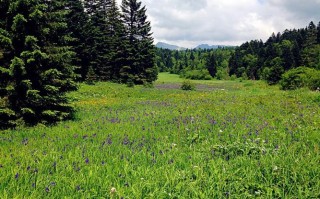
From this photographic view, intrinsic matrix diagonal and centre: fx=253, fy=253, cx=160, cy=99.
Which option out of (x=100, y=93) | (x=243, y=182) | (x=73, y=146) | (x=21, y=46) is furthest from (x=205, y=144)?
(x=100, y=93)

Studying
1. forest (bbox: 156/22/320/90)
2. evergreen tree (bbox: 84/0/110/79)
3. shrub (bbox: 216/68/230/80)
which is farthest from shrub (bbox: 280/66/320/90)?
shrub (bbox: 216/68/230/80)

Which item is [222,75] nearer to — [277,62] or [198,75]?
[198,75]

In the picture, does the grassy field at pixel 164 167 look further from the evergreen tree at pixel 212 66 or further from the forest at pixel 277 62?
the evergreen tree at pixel 212 66

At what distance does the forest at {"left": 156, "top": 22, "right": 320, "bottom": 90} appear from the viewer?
3530cm

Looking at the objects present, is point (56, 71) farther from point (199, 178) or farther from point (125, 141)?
point (199, 178)

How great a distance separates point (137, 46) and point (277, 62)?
3733cm

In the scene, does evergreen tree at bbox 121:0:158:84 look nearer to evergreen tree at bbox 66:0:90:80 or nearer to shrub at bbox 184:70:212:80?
evergreen tree at bbox 66:0:90:80

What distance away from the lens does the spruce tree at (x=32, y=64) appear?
29.1 feet

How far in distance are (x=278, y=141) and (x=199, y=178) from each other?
Result: 275 centimetres

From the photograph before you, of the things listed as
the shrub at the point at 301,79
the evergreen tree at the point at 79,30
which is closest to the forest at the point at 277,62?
the shrub at the point at 301,79

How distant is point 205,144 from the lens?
19.1 feet

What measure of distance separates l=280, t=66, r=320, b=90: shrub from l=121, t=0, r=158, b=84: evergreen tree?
23210mm

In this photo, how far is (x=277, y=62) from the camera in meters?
63.4

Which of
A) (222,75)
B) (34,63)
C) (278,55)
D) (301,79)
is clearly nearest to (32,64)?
(34,63)
